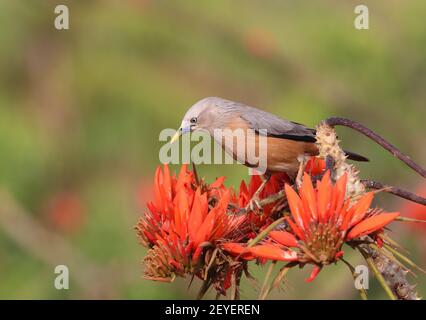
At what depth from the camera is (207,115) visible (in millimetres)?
1084

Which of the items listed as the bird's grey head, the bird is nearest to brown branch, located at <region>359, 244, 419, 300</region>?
the bird

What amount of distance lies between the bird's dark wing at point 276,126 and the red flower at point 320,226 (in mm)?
318

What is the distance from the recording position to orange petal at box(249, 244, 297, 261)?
57 cm

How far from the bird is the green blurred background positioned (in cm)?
38

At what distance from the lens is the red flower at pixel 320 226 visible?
575 millimetres

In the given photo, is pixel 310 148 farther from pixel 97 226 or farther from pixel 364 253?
pixel 97 226

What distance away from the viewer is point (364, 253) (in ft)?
1.92

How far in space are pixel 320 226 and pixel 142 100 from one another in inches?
45.8

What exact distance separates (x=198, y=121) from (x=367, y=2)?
2.99 ft

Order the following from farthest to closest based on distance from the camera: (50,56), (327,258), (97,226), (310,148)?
(50,56)
(97,226)
(310,148)
(327,258)

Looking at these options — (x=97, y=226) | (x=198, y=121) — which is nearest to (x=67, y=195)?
(x=97, y=226)

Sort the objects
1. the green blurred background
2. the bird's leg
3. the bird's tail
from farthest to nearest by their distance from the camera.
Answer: the green blurred background
the bird's tail
the bird's leg

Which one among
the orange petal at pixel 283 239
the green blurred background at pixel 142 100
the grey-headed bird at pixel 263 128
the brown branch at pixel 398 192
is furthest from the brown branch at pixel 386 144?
the green blurred background at pixel 142 100

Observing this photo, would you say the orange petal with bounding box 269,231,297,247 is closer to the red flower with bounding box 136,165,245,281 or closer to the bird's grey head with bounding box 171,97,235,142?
the red flower with bounding box 136,165,245,281
